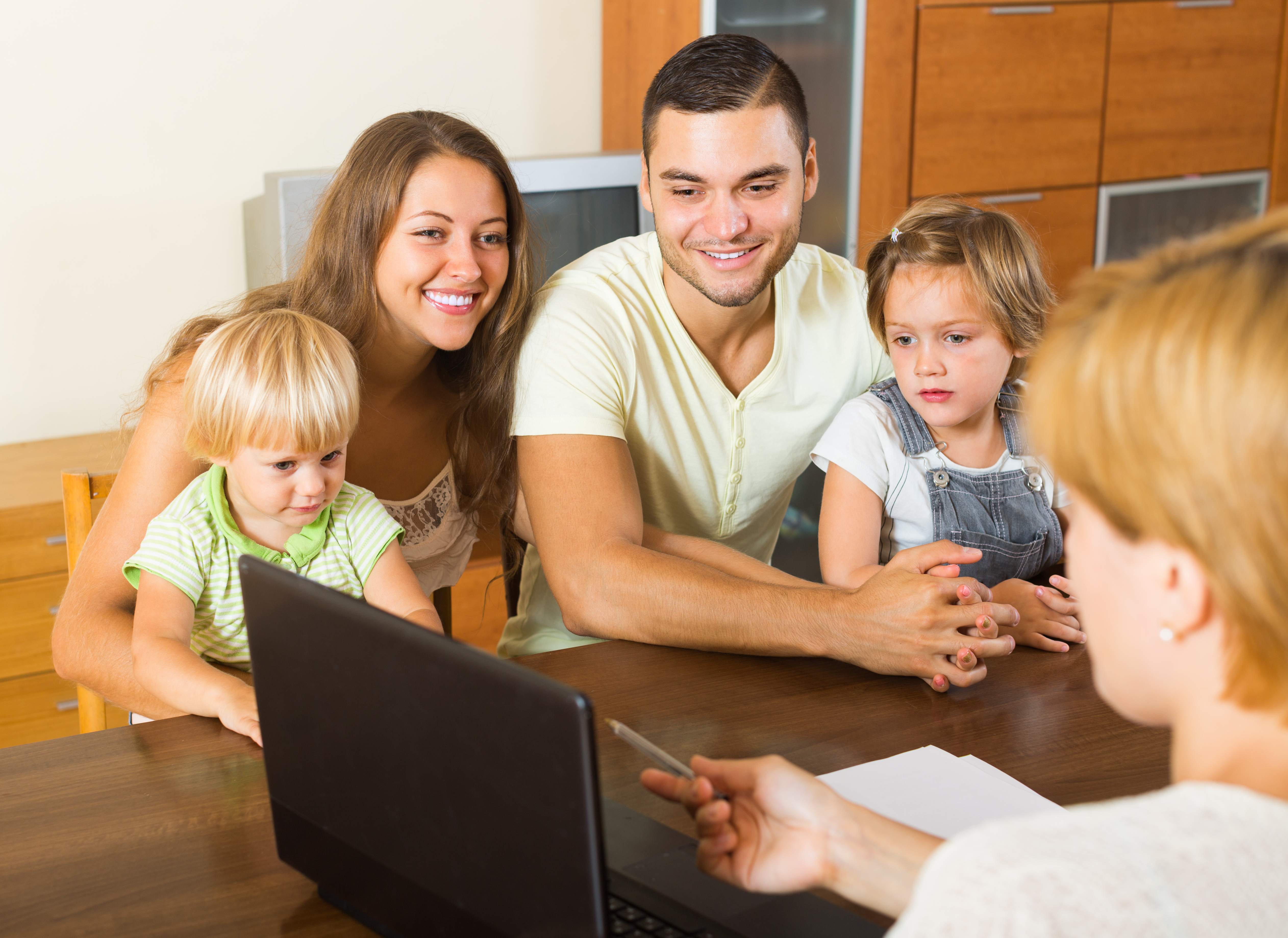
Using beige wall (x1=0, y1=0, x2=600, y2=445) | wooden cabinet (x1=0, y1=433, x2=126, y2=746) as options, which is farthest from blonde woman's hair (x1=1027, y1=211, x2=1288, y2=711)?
beige wall (x1=0, y1=0, x2=600, y2=445)

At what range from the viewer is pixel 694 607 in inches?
50.4

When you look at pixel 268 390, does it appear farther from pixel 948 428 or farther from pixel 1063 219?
pixel 1063 219

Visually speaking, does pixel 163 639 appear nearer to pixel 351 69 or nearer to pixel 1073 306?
pixel 1073 306

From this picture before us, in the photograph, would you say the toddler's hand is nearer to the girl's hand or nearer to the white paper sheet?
the white paper sheet

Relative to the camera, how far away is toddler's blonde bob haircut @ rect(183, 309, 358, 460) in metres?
1.24

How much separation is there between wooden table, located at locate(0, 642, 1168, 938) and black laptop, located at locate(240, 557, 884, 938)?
60 millimetres

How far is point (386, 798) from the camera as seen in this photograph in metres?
0.75

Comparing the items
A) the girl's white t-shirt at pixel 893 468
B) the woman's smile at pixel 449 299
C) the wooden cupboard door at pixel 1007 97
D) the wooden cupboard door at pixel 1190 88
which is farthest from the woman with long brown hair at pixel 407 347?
the wooden cupboard door at pixel 1190 88

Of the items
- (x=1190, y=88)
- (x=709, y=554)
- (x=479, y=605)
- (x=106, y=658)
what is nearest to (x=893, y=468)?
(x=709, y=554)

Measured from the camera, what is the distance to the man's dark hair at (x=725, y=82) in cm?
160

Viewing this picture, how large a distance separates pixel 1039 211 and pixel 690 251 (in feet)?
6.31

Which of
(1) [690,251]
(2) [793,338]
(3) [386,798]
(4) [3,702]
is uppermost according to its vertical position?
(1) [690,251]

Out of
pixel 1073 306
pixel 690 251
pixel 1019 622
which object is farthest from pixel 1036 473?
pixel 1073 306

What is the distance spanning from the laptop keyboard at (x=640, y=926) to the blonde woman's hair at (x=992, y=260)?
1.00m
